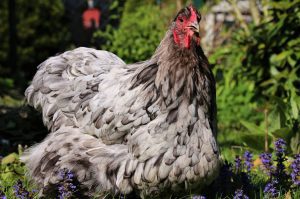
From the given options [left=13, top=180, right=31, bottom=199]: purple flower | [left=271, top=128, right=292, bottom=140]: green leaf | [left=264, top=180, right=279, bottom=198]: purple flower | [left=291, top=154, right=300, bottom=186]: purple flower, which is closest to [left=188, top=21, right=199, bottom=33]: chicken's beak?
[left=264, top=180, right=279, bottom=198]: purple flower

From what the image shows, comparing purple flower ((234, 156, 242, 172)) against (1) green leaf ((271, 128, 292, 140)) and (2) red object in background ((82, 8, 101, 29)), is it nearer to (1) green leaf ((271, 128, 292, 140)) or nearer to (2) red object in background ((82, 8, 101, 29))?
(1) green leaf ((271, 128, 292, 140))

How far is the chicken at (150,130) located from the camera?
3.79m

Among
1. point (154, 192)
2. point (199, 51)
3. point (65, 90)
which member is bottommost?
point (154, 192)

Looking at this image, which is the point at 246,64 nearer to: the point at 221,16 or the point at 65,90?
the point at 65,90

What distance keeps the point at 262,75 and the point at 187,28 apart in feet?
12.5

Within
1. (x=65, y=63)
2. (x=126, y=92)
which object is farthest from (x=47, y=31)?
(x=126, y=92)

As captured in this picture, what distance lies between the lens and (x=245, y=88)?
817 centimetres

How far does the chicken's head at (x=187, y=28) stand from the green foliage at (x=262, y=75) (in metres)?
2.18

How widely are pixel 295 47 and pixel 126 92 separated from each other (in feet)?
11.2

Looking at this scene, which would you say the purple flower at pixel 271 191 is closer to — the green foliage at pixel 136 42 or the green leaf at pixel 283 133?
the green leaf at pixel 283 133

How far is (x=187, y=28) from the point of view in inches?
149

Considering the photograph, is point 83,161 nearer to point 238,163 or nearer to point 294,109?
point 238,163

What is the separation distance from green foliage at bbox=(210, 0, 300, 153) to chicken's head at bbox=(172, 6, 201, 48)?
7.16ft

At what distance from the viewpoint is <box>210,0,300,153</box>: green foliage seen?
6020 millimetres
